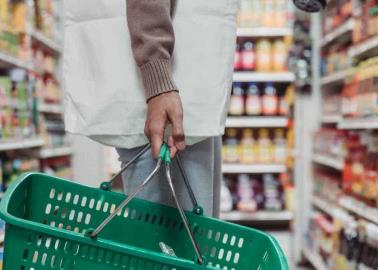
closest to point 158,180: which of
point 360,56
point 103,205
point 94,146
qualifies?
point 103,205

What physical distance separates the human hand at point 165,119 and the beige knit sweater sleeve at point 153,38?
2 centimetres

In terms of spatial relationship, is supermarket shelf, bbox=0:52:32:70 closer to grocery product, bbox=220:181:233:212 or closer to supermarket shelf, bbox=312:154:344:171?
supermarket shelf, bbox=312:154:344:171

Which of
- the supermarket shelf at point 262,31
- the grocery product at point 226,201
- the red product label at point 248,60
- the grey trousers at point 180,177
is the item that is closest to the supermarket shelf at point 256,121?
the red product label at point 248,60

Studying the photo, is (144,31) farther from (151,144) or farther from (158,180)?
(158,180)

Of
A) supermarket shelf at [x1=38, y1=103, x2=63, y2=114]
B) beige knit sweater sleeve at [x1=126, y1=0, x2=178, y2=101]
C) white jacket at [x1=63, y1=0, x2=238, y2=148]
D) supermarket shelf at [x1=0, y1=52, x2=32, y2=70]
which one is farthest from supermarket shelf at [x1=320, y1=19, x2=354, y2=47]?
beige knit sweater sleeve at [x1=126, y1=0, x2=178, y2=101]

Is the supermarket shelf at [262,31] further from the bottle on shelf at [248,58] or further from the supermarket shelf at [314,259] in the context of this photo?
the supermarket shelf at [314,259]

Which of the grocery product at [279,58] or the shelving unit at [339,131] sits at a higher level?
the grocery product at [279,58]

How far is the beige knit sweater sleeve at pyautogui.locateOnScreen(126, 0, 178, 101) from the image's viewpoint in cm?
119

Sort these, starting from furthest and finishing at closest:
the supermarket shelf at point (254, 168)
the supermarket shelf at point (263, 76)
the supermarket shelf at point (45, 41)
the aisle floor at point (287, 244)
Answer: the supermarket shelf at point (254, 168) → the supermarket shelf at point (263, 76) → the aisle floor at point (287, 244) → the supermarket shelf at point (45, 41)

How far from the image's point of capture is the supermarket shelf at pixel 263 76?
4.72m

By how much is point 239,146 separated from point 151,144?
3.77m

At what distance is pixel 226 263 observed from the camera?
52.9 inches

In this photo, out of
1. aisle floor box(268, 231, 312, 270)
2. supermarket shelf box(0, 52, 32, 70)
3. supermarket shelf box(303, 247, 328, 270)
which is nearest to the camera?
supermarket shelf box(0, 52, 32, 70)

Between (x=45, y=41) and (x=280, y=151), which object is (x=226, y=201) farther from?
(x=45, y=41)
